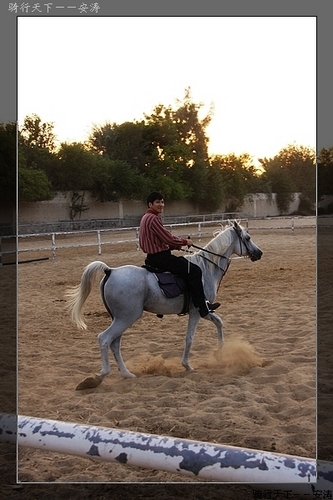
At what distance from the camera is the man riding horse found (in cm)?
444

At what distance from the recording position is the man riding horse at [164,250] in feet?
14.6

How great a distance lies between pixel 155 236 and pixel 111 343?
1060 millimetres

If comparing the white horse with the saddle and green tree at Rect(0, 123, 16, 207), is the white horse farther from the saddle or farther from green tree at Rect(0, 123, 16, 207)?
green tree at Rect(0, 123, 16, 207)

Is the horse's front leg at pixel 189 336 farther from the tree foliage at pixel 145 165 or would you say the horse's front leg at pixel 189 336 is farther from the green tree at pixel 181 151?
the green tree at pixel 181 151

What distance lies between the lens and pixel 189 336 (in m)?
4.91

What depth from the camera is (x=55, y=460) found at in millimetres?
3062

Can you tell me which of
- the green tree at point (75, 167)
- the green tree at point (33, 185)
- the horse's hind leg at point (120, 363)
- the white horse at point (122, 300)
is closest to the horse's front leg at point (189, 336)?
the white horse at point (122, 300)

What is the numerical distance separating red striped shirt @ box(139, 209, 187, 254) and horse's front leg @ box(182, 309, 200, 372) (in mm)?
766

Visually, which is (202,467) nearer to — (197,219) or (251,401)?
(251,401)

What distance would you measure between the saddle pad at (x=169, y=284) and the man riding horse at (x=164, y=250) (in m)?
0.06

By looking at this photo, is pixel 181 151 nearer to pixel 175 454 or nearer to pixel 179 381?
pixel 179 381

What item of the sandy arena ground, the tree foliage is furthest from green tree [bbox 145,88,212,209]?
the sandy arena ground

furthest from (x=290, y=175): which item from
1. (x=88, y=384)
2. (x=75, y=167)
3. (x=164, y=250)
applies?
(x=75, y=167)

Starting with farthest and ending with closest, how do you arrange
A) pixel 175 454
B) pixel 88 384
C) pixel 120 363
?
1. pixel 120 363
2. pixel 88 384
3. pixel 175 454
